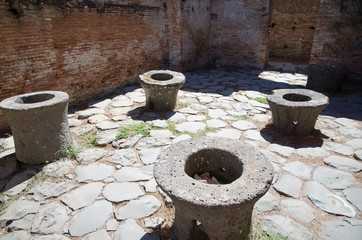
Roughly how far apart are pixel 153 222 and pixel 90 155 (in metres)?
1.70

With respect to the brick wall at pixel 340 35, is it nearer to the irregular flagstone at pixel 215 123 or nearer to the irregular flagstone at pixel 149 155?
the irregular flagstone at pixel 215 123

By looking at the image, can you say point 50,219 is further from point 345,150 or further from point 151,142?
point 345,150

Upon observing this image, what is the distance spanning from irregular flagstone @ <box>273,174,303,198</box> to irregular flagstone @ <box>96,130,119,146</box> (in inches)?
107

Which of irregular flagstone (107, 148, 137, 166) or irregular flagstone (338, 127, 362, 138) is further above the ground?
irregular flagstone (338, 127, 362, 138)

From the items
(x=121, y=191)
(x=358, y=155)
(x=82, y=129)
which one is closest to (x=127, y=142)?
(x=82, y=129)

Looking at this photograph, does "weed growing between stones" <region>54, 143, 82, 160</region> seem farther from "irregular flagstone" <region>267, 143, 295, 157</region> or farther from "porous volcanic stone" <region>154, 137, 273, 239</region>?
"irregular flagstone" <region>267, 143, 295, 157</region>

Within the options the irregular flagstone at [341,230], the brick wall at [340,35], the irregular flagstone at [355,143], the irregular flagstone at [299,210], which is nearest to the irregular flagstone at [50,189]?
the irregular flagstone at [299,210]

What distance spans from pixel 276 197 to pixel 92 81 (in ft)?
16.5

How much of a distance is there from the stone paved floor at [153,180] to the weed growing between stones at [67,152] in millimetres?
118

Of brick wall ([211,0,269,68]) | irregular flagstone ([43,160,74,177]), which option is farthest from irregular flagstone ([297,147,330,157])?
brick wall ([211,0,269,68])

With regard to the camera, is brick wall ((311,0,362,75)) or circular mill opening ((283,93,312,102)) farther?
brick wall ((311,0,362,75))

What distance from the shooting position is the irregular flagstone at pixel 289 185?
2854 mm

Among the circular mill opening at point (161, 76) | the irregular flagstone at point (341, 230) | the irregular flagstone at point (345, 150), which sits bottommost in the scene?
the irregular flagstone at point (341, 230)

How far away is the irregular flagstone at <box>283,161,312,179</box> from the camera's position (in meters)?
3.18
